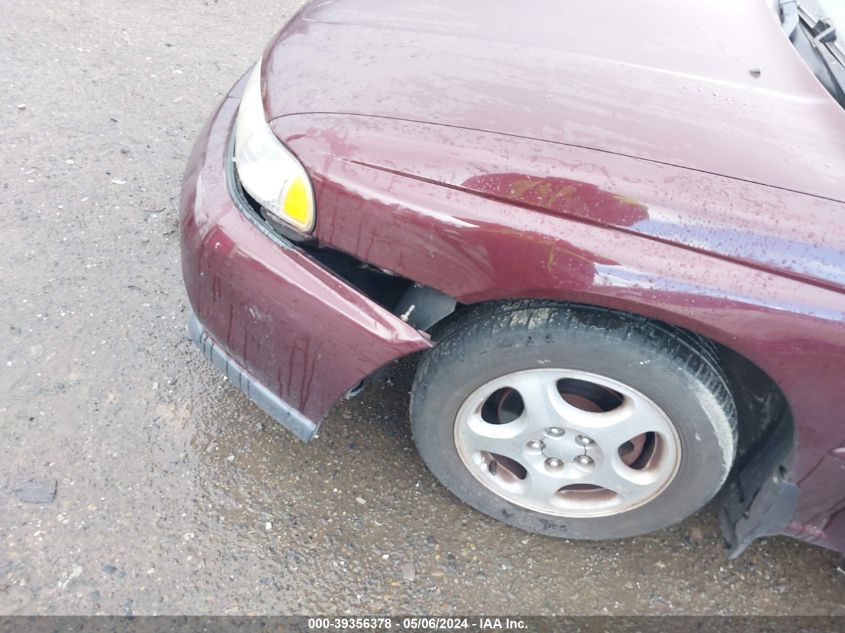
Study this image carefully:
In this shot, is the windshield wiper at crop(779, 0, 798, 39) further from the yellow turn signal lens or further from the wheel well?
the yellow turn signal lens

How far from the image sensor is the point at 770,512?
70.5 inches

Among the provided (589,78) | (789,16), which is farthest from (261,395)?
(789,16)

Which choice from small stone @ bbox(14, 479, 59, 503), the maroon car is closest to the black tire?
the maroon car

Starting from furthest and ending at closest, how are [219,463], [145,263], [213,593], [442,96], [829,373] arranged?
1. [145,263]
2. [219,463]
3. [213,593]
4. [442,96]
5. [829,373]

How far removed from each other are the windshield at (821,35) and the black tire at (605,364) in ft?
2.73

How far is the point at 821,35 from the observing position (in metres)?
2.12

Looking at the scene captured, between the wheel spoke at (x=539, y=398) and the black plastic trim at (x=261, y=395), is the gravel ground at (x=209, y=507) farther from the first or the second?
the wheel spoke at (x=539, y=398)

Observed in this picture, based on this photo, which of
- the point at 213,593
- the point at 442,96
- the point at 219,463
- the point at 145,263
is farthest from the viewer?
the point at 145,263

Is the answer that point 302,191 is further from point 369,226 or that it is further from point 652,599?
point 652,599

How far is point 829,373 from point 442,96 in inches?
43.0

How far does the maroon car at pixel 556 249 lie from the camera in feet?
4.88

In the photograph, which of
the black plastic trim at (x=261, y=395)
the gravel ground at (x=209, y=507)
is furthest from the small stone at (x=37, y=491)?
the black plastic trim at (x=261, y=395)

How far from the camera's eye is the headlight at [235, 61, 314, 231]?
1.67 m

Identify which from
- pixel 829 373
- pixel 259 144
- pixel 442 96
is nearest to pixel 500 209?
pixel 442 96
